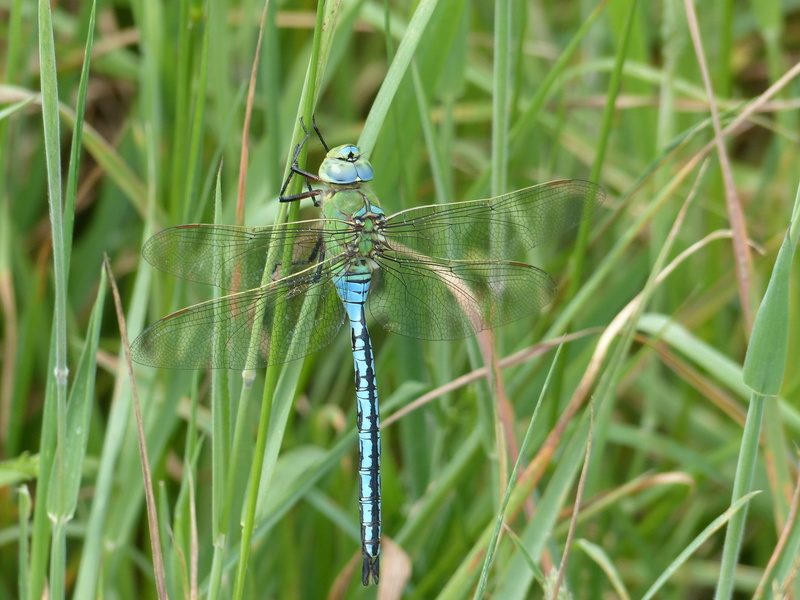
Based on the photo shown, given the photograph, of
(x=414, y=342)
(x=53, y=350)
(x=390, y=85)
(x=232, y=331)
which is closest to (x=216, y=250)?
(x=232, y=331)

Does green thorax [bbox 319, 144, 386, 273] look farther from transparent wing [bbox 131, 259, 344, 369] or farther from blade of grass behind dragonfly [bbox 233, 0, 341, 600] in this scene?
blade of grass behind dragonfly [bbox 233, 0, 341, 600]

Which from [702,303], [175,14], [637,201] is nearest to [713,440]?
[702,303]

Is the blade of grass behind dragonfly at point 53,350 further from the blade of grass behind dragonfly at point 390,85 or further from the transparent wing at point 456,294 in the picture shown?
the transparent wing at point 456,294

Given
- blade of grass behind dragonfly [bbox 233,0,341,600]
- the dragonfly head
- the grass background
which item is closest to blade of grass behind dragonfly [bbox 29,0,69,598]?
the grass background

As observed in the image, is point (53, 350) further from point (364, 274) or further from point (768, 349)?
point (768, 349)

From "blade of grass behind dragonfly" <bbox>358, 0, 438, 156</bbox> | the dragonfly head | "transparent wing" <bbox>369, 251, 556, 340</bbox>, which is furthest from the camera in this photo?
"transparent wing" <bbox>369, 251, 556, 340</bbox>

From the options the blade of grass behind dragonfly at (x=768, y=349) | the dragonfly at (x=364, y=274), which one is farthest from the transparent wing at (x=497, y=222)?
the blade of grass behind dragonfly at (x=768, y=349)

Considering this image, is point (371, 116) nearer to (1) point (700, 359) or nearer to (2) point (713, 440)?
(1) point (700, 359)
